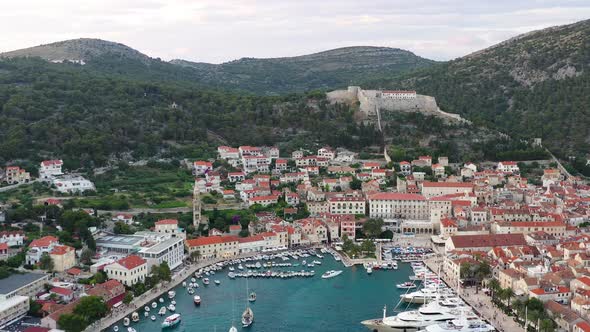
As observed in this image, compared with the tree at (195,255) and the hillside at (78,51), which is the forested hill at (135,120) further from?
the hillside at (78,51)

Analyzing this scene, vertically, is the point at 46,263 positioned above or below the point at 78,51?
below

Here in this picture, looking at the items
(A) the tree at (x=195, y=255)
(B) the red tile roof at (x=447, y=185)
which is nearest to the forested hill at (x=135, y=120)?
(B) the red tile roof at (x=447, y=185)

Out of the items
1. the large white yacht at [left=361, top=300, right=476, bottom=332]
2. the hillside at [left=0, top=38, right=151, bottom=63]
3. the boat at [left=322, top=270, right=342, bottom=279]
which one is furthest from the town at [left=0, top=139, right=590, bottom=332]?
the hillside at [left=0, top=38, right=151, bottom=63]

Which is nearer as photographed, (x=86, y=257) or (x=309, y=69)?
(x=86, y=257)

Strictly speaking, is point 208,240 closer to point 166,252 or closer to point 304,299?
point 166,252

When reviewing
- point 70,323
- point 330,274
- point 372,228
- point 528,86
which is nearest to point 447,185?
point 372,228

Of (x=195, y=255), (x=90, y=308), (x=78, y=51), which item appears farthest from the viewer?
(x=78, y=51)
